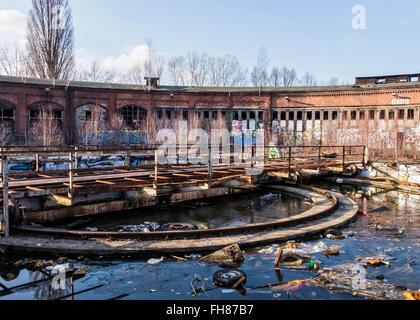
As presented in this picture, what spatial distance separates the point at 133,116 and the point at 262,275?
2574cm

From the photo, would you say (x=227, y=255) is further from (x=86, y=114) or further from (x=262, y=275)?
(x=86, y=114)

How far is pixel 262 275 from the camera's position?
19.9ft

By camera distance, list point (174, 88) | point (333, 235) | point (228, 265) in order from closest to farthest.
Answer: point (228, 265), point (333, 235), point (174, 88)

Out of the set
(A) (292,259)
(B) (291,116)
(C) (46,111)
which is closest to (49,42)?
(C) (46,111)

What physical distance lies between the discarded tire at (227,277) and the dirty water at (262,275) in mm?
127

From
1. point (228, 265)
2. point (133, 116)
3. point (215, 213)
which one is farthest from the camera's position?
point (133, 116)

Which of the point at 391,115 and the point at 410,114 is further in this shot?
the point at 391,115

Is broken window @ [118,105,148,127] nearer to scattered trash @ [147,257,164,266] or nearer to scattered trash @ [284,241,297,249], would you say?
scattered trash @ [284,241,297,249]

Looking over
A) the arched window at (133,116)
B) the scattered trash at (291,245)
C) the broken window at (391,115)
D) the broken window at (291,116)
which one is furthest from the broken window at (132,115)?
the scattered trash at (291,245)

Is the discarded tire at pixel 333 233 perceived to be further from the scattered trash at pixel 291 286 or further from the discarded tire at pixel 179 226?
the discarded tire at pixel 179 226

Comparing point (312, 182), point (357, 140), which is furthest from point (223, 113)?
point (312, 182)
